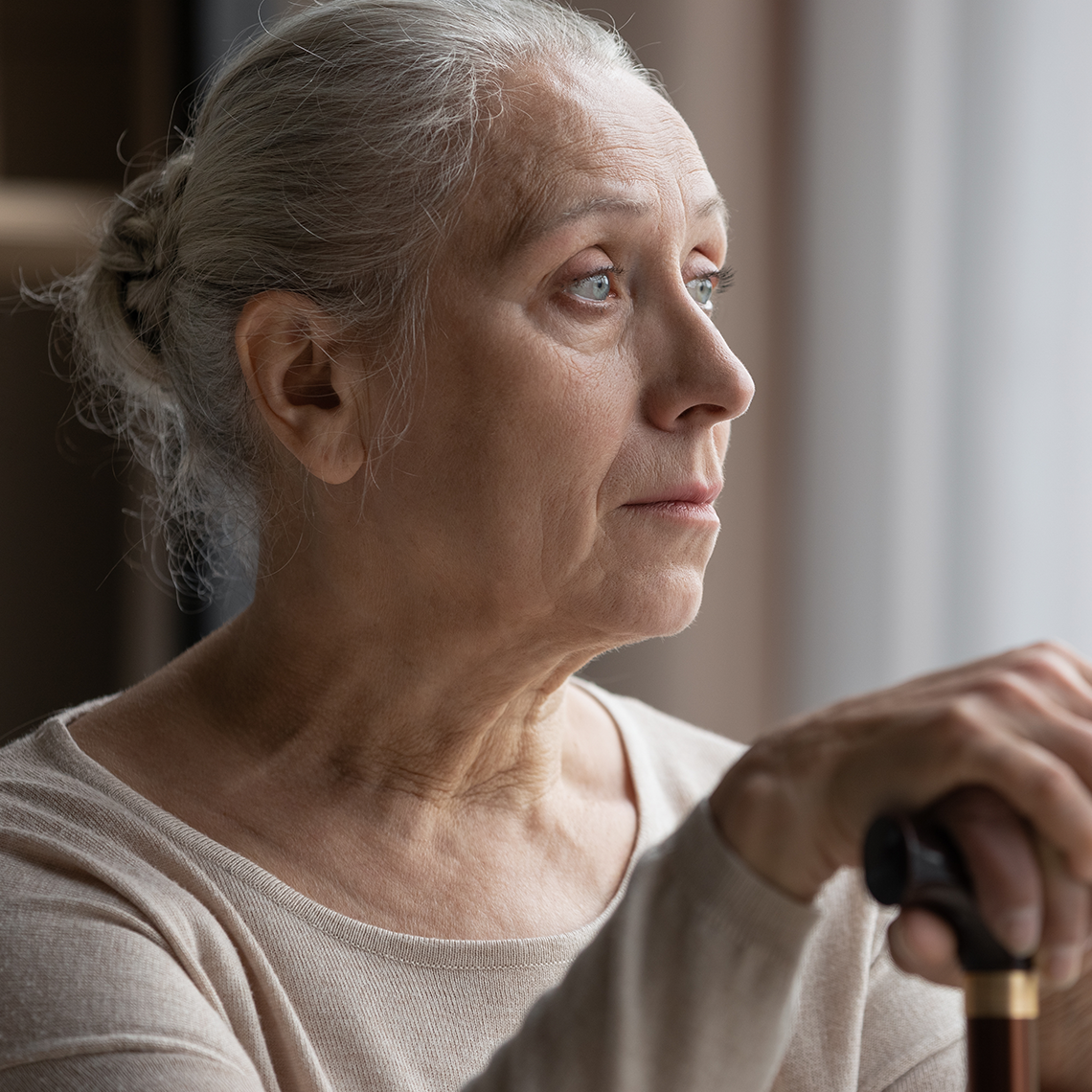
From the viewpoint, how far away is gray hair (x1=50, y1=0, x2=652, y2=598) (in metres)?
1.15

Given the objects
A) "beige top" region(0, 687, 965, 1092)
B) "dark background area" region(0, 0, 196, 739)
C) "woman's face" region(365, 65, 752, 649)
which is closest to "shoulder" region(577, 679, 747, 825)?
"beige top" region(0, 687, 965, 1092)

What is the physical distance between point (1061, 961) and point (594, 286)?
26.7 inches

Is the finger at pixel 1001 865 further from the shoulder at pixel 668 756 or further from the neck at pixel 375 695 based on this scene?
the shoulder at pixel 668 756

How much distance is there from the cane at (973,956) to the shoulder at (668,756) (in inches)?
28.1

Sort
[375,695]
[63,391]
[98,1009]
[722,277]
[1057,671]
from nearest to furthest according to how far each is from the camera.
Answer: [1057,671]
[98,1009]
[375,695]
[722,277]
[63,391]

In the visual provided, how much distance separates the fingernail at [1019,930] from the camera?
1.94 ft

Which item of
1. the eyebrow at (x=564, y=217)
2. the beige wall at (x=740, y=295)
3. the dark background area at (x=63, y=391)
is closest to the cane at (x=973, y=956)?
the eyebrow at (x=564, y=217)

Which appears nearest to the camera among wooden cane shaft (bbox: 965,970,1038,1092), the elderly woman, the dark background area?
wooden cane shaft (bbox: 965,970,1038,1092)

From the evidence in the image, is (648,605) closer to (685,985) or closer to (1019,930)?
(685,985)

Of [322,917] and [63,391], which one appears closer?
[322,917]

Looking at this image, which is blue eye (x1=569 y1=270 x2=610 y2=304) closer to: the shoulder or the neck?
the neck

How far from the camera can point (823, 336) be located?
95.1 inches

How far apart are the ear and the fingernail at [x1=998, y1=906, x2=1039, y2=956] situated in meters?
0.72

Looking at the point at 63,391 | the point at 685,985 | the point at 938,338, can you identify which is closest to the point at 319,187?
the point at 685,985
